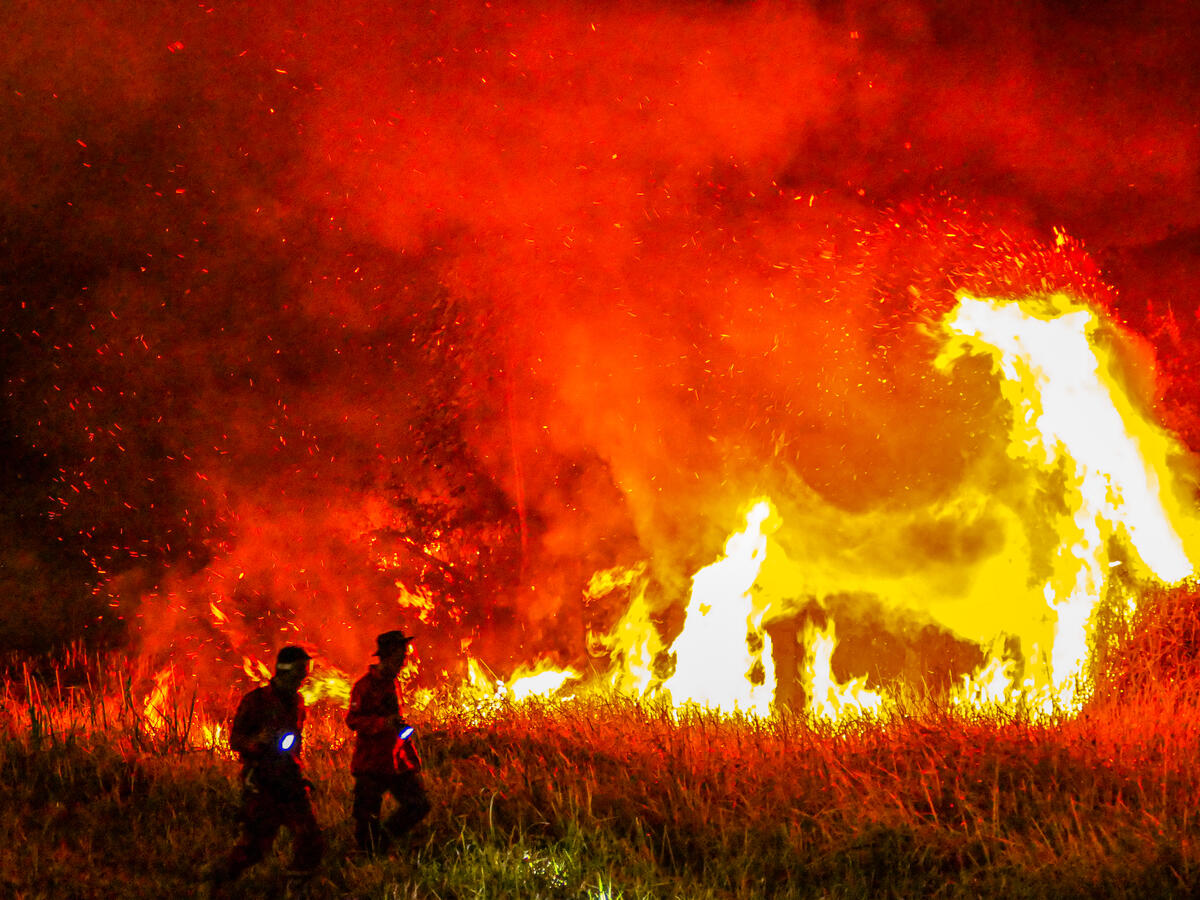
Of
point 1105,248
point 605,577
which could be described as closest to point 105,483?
point 605,577

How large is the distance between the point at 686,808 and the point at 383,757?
1.59m

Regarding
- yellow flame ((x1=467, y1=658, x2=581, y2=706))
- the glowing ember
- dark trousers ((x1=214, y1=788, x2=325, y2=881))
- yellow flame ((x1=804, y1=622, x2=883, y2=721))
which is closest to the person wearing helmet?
dark trousers ((x1=214, y1=788, x2=325, y2=881))

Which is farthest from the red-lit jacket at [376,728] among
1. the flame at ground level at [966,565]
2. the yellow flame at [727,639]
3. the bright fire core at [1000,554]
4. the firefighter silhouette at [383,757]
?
the yellow flame at [727,639]

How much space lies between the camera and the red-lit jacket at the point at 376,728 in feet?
15.5

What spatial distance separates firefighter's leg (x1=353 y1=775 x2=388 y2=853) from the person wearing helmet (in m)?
0.31

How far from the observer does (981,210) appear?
43.1 feet

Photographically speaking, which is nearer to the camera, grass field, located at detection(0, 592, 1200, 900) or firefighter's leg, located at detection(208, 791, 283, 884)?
firefighter's leg, located at detection(208, 791, 283, 884)

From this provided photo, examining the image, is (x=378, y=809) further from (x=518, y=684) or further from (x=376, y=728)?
(x=518, y=684)

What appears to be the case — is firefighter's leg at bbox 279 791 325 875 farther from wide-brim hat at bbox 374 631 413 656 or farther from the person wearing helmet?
wide-brim hat at bbox 374 631 413 656

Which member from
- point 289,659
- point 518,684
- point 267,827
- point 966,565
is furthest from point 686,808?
point 966,565

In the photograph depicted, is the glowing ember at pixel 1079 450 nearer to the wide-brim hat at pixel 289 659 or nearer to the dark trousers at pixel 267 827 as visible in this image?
the dark trousers at pixel 267 827

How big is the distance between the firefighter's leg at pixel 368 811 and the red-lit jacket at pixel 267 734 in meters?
0.41

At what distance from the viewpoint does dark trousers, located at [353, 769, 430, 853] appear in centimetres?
480

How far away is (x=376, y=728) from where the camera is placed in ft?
15.4
